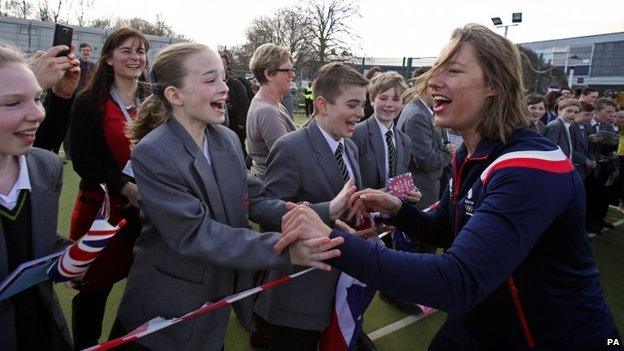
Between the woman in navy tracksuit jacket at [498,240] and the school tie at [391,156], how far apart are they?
1577 millimetres

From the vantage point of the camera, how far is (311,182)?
106 inches

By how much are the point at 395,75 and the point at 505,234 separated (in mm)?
3028

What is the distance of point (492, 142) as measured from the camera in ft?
6.29

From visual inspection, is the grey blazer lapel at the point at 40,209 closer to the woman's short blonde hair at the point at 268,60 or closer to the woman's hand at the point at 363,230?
the woman's hand at the point at 363,230

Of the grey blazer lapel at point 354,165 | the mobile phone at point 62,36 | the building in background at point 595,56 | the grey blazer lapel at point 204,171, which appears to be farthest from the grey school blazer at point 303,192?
the building in background at point 595,56

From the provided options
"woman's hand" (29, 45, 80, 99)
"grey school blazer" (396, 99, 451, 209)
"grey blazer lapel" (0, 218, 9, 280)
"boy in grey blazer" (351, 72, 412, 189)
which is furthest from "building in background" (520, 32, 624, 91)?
"grey blazer lapel" (0, 218, 9, 280)

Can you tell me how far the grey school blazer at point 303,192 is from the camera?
8.55 feet

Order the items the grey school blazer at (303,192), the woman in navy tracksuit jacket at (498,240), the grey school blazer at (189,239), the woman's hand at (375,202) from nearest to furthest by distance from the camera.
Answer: the woman in navy tracksuit jacket at (498,240), the grey school blazer at (189,239), the woman's hand at (375,202), the grey school blazer at (303,192)

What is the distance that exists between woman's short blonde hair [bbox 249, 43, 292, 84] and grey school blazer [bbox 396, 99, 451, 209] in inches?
57.4

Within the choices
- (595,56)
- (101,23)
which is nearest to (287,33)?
(101,23)

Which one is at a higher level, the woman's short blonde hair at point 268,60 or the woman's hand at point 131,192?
the woman's short blonde hair at point 268,60

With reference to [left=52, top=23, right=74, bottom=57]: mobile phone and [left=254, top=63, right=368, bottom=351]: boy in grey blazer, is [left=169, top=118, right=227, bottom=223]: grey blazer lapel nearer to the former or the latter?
[left=254, top=63, right=368, bottom=351]: boy in grey blazer

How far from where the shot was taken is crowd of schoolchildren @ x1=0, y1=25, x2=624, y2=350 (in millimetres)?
1752

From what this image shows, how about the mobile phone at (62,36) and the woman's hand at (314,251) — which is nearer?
the woman's hand at (314,251)
